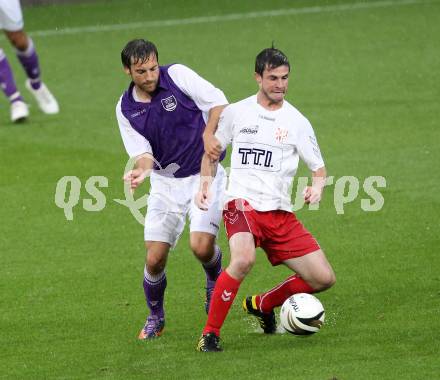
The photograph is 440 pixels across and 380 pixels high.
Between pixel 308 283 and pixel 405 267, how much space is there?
1.84m

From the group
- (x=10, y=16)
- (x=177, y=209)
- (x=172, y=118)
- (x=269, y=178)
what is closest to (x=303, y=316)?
(x=269, y=178)

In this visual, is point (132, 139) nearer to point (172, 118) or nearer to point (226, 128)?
point (172, 118)

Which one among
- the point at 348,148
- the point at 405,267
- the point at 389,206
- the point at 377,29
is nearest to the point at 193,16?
the point at 377,29

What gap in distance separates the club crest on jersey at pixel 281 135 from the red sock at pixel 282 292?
89cm

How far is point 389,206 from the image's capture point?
10.8 meters

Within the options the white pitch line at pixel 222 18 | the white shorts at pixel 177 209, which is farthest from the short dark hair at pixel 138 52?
the white pitch line at pixel 222 18

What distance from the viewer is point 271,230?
7.33 m

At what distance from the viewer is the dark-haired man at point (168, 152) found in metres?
7.69

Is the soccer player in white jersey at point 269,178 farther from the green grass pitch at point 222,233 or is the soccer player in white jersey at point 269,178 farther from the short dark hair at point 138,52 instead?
the short dark hair at point 138,52


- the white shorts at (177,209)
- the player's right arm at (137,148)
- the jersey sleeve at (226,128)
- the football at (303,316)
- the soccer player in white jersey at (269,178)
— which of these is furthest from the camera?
the white shorts at (177,209)

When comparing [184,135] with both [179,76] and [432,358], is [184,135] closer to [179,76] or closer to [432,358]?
[179,76]

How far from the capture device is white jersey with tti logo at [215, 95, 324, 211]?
7.31 m

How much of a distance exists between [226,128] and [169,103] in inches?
20.0

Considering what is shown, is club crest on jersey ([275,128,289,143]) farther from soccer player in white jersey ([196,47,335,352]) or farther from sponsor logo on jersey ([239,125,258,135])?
sponsor logo on jersey ([239,125,258,135])
